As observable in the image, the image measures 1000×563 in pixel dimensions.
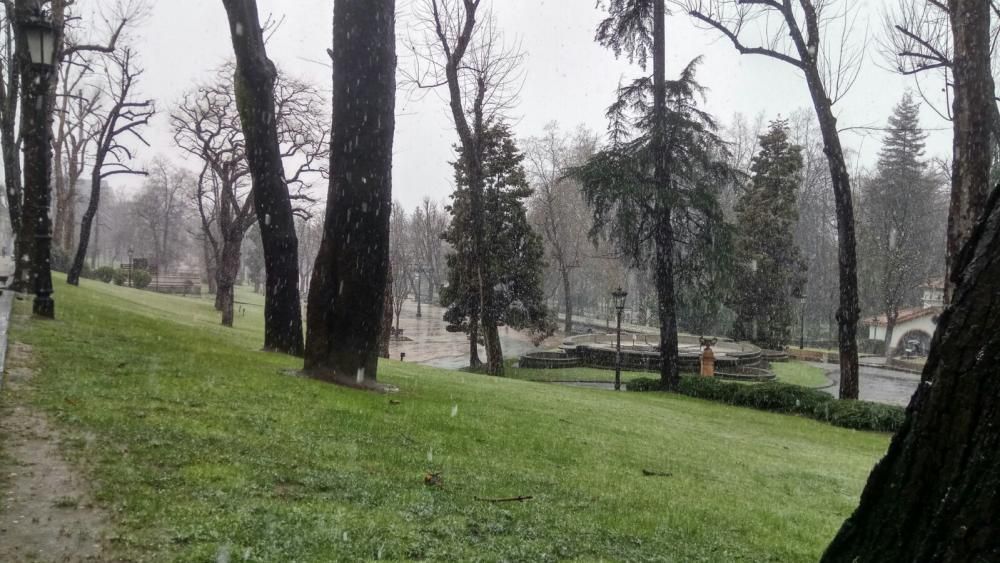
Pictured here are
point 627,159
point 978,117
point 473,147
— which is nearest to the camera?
point 978,117

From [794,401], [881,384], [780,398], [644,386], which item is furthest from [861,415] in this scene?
[881,384]

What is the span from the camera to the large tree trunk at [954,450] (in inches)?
58.9

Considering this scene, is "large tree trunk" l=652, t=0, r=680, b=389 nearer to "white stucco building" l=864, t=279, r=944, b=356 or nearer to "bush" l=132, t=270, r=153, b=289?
"white stucco building" l=864, t=279, r=944, b=356

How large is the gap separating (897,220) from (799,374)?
49.6ft

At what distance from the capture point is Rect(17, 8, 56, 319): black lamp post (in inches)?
333

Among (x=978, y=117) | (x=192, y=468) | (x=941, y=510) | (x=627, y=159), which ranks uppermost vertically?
(x=627, y=159)

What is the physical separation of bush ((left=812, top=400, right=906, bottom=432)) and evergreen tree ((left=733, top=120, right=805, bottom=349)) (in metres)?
23.8

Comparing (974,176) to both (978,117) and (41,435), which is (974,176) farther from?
(41,435)

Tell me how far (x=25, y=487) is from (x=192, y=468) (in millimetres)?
802

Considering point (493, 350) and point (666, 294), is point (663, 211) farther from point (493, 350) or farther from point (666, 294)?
point (493, 350)

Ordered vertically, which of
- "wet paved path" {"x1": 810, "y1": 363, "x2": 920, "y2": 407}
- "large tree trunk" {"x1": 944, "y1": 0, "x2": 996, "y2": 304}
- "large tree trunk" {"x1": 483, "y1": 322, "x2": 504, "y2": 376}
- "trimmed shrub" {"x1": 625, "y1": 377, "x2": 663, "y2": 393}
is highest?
"large tree trunk" {"x1": 944, "y1": 0, "x2": 996, "y2": 304}

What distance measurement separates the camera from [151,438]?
163 inches

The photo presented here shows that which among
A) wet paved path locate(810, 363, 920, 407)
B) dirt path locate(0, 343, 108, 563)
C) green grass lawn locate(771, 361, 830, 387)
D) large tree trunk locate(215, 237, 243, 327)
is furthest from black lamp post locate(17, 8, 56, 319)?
green grass lawn locate(771, 361, 830, 387)

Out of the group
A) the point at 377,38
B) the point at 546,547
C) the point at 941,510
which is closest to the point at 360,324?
the point at 377,38
